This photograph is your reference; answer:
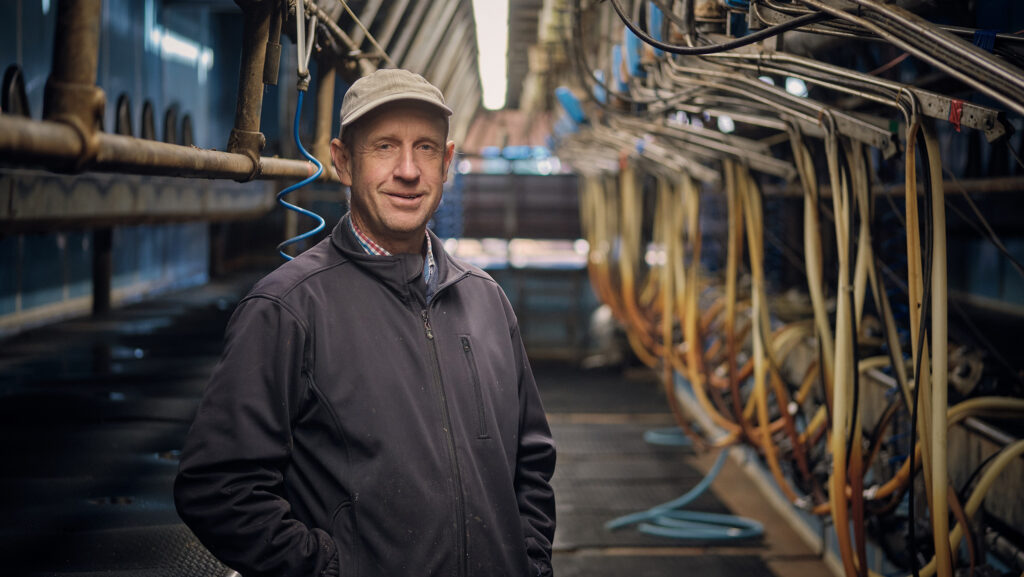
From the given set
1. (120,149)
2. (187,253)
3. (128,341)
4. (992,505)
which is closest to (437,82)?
(128,341)

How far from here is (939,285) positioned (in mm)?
1775

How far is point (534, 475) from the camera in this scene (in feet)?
5.56

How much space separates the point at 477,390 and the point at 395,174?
0.42m

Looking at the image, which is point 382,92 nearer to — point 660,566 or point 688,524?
point 660,566

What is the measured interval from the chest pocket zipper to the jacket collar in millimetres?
117

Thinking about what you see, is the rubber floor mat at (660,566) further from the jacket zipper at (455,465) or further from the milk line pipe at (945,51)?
the milk line pipe at (945,51)

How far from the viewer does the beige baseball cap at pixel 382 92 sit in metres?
1.55

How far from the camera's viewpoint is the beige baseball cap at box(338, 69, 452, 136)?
1.55 meters

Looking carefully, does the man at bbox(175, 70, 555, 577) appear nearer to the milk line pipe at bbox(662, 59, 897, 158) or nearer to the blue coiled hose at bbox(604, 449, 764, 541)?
the milk line pipe at bbox(662, 59, 897, 158)

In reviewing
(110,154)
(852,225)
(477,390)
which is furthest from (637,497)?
(110,154)

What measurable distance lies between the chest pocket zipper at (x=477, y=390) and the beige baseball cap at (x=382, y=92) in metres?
0.44

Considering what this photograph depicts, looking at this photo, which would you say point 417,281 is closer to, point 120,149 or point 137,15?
point 120,149

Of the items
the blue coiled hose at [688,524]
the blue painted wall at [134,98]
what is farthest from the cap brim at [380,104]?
the blue coiled hose at [688,524]

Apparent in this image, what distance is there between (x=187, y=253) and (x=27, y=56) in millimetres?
3578
